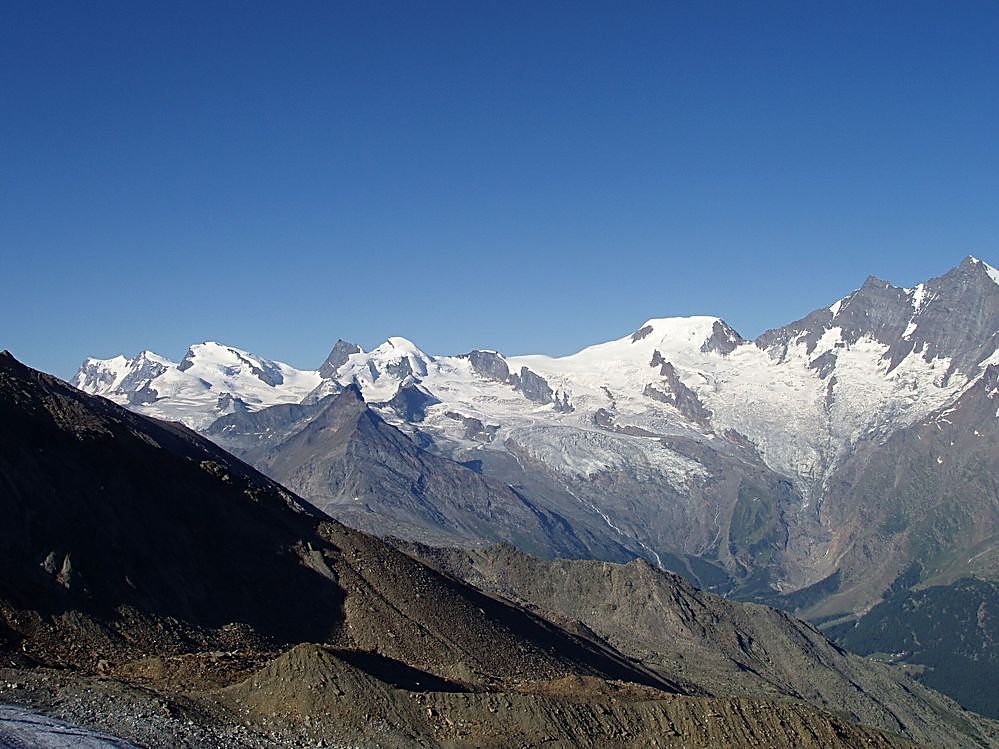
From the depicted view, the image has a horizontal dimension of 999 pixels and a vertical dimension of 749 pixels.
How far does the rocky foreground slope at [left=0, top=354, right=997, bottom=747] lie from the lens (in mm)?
68188

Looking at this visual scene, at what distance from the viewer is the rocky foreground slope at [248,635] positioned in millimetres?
68188

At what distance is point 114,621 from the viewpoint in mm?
90312

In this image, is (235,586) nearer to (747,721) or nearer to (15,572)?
(15,572)

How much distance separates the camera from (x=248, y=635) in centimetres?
10175

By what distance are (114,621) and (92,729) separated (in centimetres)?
3398

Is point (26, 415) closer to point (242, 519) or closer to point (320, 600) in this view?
point (242, 519)

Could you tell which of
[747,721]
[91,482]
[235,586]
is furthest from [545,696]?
[91,482]

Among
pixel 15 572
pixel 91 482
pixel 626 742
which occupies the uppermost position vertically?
pixel 91 482

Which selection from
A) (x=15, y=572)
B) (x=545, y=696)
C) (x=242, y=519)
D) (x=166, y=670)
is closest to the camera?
(x=166, y=670)

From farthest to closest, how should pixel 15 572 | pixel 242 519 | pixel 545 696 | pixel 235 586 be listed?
pixel 242 519
pixel 235 586
pixel 15 572
pixel 545 696

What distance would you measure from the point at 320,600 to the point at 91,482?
1055 inches

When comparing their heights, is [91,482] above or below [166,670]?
above

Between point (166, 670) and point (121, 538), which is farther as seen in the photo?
point (121, 538)

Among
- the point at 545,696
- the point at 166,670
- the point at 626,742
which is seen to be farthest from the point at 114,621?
the point at 626,742
